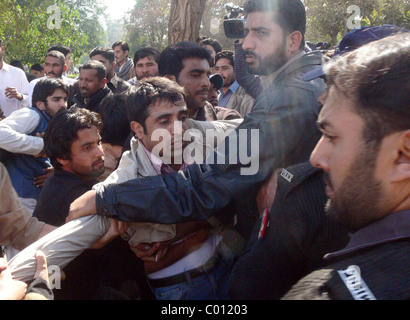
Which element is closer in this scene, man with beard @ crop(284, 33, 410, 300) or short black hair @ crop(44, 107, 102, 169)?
man with beard @ crop(284, 33, 410, 300)

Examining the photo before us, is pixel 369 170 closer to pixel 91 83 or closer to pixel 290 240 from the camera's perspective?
pixel 290 240

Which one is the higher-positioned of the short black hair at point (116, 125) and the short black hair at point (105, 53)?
the short black hair at point (105, 53)

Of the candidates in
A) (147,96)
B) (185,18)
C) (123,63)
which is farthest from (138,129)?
(123,63)

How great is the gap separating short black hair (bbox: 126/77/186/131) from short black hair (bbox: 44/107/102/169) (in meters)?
0.34

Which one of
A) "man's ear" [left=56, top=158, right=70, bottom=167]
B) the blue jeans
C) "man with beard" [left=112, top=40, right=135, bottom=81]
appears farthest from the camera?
"man with beard" [left=112, top=40, right=135, bottom=81]

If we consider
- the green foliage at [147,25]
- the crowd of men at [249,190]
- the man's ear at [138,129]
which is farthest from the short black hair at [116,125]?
the green foliage at [147,25]

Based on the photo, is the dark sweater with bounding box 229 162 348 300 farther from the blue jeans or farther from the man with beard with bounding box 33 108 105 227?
the man with beard with bounding box 33 108 105 227

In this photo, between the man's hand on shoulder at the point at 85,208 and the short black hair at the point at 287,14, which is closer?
the man's hand on shoulder at the point at 85,208

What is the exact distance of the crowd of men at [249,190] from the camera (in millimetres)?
1060

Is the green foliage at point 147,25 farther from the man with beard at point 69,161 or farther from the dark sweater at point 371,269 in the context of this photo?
the dark sweater at point 371,269

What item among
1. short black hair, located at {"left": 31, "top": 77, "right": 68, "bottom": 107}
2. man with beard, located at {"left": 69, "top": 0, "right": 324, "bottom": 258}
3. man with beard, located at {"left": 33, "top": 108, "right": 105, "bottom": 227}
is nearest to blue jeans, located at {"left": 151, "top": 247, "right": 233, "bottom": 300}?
man with beard, located at {"left": 69, "top": 0, "right": 324, "bottom": 258}

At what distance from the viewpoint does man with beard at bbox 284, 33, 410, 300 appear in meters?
0.96

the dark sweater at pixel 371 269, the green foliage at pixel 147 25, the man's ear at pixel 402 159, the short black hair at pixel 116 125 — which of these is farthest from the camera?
the green foliage at pixel 147 25
